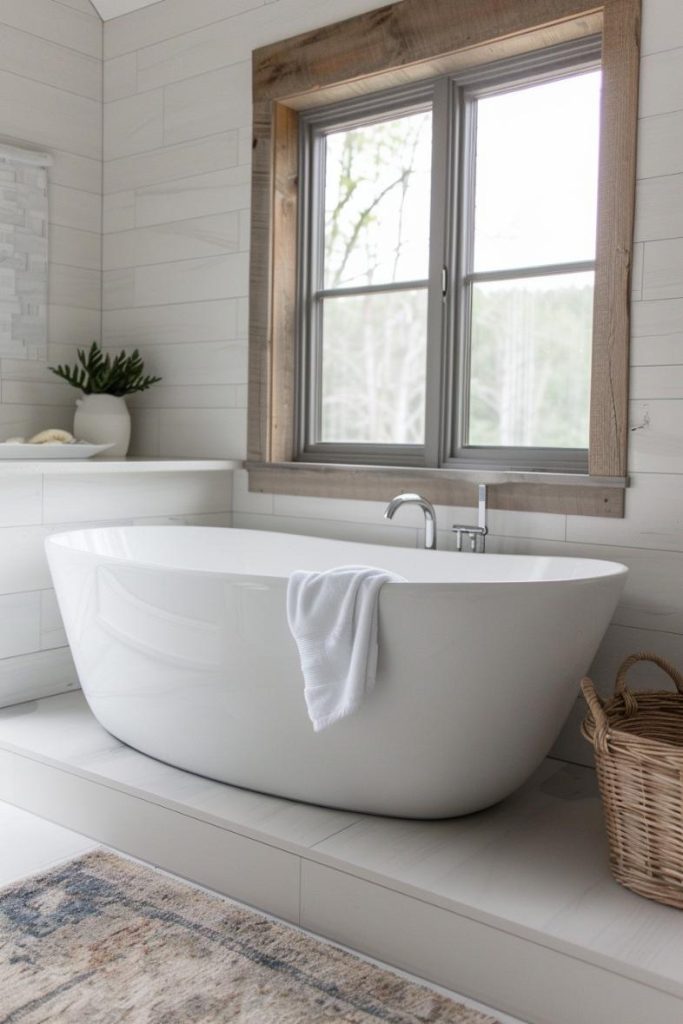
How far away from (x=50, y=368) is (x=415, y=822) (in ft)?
7.72

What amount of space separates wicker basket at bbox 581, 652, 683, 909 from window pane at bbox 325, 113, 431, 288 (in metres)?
1.79

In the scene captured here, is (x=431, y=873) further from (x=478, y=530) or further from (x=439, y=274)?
(x=439, y=274)

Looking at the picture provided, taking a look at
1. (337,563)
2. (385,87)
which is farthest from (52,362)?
(385,87)

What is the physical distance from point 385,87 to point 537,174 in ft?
2.05

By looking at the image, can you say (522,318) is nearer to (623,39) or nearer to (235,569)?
(623,39)

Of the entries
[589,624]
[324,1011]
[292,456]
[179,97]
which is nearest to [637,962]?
[324,1011]

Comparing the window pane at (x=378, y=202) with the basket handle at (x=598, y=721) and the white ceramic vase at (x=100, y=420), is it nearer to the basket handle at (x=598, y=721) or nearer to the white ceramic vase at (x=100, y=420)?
the white ceramic vase at (x=100, y=420)

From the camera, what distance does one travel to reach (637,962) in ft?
5.65

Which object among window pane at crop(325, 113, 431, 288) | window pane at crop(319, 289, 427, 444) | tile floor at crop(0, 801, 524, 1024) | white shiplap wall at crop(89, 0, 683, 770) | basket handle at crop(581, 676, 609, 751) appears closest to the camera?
basket handle at crop(581, 676, 609, 751)

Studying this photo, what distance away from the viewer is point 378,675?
2125 millimetres

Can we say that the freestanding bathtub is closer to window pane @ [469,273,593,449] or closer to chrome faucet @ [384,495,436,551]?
chrome faucet @ [384,495,436,551]

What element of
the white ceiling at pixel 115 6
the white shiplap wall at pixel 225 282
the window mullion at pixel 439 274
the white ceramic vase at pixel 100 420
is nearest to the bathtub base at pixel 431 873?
the white shiplap wall at pixel 225 282

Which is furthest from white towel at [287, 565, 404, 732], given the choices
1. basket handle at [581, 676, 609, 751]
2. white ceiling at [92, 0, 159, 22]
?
white ceiling at [92, 0, 159, 22]

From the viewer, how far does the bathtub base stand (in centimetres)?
178
